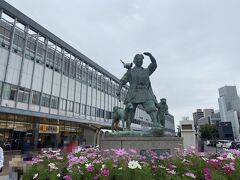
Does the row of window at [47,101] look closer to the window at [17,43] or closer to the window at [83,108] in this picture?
the window at [83,108]

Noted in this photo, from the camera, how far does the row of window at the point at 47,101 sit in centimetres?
2302

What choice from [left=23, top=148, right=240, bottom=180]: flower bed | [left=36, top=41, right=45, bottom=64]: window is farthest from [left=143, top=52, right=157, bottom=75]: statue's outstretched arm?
[left=36, top=41, right=45, bottom=64]: window

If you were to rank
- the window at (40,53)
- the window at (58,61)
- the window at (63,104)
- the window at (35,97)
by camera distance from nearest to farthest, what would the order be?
the window at (35,97)
the window at (40,53)
the window at (58,61)
the window at (63,104)

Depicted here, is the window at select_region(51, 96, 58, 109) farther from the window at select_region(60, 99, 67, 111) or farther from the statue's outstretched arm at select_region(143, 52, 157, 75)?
the statue's outstretched arm at select_region(143, 52, 157, 75)

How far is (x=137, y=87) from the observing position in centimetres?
827

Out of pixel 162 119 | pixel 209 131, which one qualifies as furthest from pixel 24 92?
pixel 209 131

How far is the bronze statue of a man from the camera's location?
802 centimetres

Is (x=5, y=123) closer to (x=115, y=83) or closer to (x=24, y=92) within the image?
(x=24, y=92)

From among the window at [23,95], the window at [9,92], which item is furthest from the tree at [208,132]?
the window at [9,92]

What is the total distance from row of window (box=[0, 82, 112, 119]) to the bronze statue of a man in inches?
724

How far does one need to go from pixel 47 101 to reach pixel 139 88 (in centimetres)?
2254

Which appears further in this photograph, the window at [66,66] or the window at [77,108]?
the window at [77,108]

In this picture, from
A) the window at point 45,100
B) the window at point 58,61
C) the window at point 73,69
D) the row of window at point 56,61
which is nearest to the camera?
the row of window at point 56,61

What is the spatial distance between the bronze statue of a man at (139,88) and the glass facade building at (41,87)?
48.1 ft
